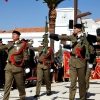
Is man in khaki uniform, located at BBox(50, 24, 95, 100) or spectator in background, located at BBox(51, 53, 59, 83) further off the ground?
man in khaki uniform, located at BBox(50, 24, 95, 100)

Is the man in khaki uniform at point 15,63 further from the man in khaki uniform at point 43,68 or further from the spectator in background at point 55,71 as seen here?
the spectator in background at point 55,71

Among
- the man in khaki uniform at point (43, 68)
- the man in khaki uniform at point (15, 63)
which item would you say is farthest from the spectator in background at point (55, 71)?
the man in khaki uniform at point (15, 63)

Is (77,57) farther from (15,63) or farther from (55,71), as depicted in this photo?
(55,71)

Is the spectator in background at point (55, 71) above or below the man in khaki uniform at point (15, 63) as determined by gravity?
below

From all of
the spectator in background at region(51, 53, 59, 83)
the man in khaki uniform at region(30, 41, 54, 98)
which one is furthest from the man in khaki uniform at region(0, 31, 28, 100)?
the spectator in background at region(51, 53, 59, 83)

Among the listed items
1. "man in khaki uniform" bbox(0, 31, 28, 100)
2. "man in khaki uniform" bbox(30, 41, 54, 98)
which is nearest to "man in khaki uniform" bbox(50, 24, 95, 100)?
"man in khaki uniform" bbox(0, 31, 28, 100)

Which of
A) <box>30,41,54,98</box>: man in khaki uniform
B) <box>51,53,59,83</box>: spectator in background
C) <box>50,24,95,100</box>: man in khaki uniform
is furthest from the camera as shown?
<box>51,53,59,83</box>: spectator in background

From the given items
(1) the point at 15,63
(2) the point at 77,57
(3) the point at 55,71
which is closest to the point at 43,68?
(1) the point at 15,63

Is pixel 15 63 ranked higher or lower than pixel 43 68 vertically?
higher

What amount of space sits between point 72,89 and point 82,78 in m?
0.42

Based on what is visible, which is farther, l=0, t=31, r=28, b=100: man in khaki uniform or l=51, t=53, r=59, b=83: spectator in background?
l=51, t=53, r=59, b=83: spectator in background

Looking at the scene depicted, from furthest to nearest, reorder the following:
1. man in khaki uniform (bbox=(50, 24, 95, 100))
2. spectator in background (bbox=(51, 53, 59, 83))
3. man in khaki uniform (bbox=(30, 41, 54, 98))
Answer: spectator in background (bbox=(51, 53, 59, 83)) < man in khaki uniform (bbox=(30, 41, 54, 98)) < man in khaki uniform (bbox=(50, 24, 95, 100))

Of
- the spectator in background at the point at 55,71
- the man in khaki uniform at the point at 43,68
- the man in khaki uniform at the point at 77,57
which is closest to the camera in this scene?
the man in khaki uniform at the point at 77,57

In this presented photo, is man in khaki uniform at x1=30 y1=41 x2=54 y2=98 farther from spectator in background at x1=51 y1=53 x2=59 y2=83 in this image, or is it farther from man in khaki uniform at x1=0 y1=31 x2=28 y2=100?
spectator in background at x1=51 y1=53 x2=59 y2=83
